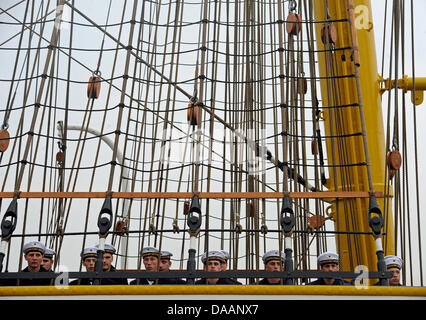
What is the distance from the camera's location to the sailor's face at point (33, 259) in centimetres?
378

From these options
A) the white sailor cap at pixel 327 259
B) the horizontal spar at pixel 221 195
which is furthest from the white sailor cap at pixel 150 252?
the horizontal spar at pixel 221 195

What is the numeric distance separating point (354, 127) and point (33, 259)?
2.80 meters

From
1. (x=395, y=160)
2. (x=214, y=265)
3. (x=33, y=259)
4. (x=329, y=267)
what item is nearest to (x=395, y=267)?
(x=329, y=267)

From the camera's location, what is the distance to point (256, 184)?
4.93 m

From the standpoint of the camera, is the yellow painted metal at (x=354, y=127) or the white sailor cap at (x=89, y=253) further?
the yellow painted metal at (x=354, y=127)

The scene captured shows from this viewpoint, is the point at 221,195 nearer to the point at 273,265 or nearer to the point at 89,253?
the point at 273,265

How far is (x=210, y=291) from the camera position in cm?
227

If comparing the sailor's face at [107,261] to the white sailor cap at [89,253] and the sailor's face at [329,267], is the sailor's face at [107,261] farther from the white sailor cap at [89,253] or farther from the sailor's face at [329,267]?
the sailor's face at [329,267]

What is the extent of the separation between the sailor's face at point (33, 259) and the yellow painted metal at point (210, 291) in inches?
60.7

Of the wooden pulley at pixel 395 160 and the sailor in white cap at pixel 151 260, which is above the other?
the wooden pulley at pixel 395 160

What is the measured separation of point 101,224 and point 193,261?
481 mm

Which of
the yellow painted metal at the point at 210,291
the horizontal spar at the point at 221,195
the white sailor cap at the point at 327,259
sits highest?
the horizontal spar at the point at 221,195

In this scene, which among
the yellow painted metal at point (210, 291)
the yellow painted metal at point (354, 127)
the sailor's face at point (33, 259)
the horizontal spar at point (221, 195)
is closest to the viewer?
the yellow painted metal at point (210, 291)

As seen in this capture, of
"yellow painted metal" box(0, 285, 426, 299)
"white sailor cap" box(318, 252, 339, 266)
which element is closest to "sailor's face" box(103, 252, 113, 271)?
"white sailor cap" box(318, 252, 339, 266)
